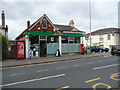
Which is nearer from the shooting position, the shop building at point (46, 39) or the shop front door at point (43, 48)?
the shop building at point (46, 39)

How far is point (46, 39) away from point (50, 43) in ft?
A: 3.12

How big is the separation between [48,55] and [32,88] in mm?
11945

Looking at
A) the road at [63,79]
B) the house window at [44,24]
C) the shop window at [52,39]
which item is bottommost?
the road at [63,79]

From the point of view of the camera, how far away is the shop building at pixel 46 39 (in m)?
15.8

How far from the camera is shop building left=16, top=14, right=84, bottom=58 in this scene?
15.8 meters

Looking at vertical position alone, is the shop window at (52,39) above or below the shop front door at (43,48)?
above

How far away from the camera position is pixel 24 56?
586 inches

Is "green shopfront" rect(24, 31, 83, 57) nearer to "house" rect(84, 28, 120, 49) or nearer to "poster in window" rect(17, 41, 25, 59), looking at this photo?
"poster in window" rect(17, 41, 25, 59)

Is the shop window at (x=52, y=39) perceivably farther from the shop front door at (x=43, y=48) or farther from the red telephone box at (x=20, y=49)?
the red telephone box at (x=20, y=49)

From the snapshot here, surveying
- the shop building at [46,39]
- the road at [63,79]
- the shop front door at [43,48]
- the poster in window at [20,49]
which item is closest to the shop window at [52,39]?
the shop building at [46,39]

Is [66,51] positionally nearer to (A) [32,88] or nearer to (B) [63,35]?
(B) [63,35]

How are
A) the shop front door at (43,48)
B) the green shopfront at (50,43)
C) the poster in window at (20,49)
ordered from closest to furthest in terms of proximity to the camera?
the poster in window at (20,49) → the green shopfront at (50,43) → the shop front door at (43,48)

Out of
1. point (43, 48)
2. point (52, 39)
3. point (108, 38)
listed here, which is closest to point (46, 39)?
point (52, 39)

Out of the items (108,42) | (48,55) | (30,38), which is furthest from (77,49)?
(108,42)
